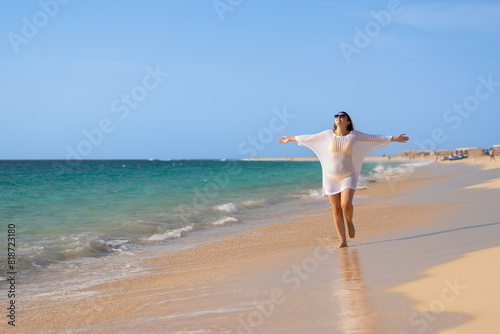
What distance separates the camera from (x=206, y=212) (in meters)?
16.6

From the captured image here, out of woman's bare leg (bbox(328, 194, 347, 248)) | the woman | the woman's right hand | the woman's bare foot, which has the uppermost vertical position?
the woman's right hand

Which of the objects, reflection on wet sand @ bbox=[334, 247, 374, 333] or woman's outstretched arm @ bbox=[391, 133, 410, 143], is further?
woman's outstretched arm @ bbox=[391, 133, 410, 143]

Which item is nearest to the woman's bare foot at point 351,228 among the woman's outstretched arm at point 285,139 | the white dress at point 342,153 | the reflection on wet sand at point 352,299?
the white dress at point 342,153

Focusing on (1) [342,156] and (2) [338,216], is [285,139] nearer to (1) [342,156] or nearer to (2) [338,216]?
(1) [342,156]

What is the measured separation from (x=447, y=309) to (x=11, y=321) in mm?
4419

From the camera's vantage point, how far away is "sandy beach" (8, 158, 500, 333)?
3766 mm

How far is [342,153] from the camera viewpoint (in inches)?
296

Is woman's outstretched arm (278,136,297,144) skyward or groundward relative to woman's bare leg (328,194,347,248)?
skyward

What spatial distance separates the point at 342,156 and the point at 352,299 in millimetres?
3578

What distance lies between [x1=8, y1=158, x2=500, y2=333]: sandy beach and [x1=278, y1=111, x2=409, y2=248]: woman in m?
0.72

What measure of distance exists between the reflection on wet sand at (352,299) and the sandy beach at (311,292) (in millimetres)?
11

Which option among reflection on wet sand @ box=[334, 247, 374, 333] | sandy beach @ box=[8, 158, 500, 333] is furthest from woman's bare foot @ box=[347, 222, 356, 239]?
reflection on wet sand @ box=[334, 247, 374, 333]

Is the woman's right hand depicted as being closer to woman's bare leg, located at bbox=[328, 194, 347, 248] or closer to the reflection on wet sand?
woman's bare leg, located at bbox=[328, 194, 347, 248]

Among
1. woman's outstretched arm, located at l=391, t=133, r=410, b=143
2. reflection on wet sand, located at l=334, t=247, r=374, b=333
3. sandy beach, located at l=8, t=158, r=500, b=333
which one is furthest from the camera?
woman's outstretched arm, located at l=391, t=133, r=410, b=143
